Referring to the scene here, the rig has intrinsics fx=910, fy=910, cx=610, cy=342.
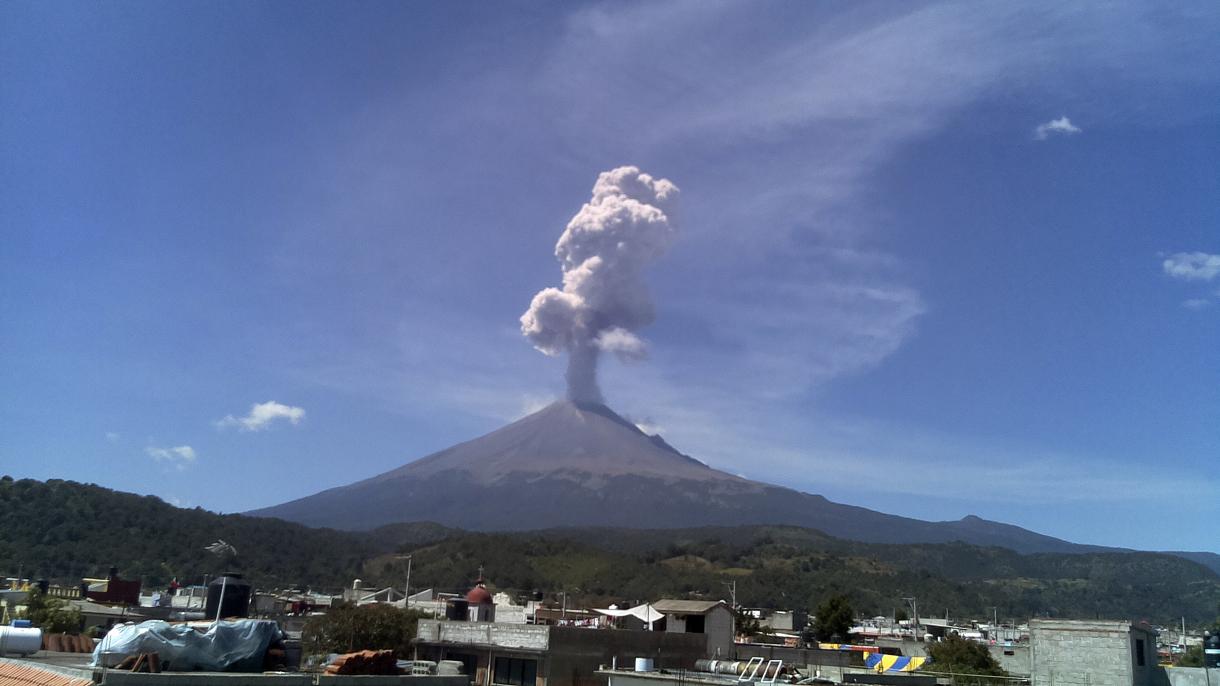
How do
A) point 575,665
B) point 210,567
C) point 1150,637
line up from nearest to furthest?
point 1150,637 → point 575,665 → point 210,567

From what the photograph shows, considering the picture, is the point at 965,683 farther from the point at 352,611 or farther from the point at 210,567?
the point at 210,567

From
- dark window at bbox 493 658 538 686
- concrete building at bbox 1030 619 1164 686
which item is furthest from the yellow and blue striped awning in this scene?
dark window at bbox 493 658 538 686

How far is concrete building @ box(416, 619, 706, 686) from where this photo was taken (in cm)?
3978

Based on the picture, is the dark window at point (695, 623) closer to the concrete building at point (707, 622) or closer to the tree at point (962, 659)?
the concrete building at point (707, 622)

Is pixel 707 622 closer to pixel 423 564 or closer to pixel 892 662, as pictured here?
pixel 892 662

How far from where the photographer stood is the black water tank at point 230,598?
23875mm

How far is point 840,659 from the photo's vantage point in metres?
55.8

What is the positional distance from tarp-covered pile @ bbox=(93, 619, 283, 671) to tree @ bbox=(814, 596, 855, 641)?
237 feet

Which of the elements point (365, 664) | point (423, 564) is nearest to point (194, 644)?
point (365, 664)

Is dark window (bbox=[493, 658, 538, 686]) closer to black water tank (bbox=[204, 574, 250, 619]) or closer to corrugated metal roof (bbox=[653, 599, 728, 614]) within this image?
corrugated metal roof (bbox=[653, 599, 728, 614])

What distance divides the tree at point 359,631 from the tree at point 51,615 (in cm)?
1058

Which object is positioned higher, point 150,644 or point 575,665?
point 150,644

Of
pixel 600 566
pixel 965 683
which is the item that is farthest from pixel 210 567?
pixel 965 683

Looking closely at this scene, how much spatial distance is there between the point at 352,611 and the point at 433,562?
418 ft
